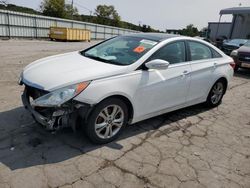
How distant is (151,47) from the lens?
3.77 meters

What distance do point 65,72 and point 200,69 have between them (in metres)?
2.55

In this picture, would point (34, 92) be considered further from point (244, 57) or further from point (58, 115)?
point (244, 57)

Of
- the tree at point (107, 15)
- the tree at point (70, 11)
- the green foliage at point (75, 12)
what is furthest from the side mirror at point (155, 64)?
the tree at point (107, 15)

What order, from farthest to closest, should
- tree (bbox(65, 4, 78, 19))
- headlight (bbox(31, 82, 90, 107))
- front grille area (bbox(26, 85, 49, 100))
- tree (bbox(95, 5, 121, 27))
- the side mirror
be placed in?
tree (bbox(95, 5, 121, 27)), tree (bbox(65, 4, 78, 19)), the side mirror, front grille area (bbox(26, 85, 49, 100)), headlight (bbox(31, 82, 90, 107))

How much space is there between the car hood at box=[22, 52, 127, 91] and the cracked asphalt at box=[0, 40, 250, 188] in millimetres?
852

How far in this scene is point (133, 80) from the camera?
339cm

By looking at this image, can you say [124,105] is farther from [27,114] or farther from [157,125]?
[27,114]

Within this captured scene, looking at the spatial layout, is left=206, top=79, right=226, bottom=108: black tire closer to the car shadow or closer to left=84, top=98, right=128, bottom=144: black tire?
the car shadow

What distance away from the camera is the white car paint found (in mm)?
3057

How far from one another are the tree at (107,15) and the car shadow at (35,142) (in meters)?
56.8

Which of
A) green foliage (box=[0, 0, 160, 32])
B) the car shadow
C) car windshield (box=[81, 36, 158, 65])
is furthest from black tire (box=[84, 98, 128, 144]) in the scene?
green foliage (box=[0, 0, 160, 32])

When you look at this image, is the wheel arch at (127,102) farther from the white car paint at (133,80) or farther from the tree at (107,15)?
the tree at (107,15)

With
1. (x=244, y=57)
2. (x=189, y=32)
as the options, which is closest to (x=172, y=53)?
(x=244, y=57)

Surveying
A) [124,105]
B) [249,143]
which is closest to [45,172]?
[124,105]
